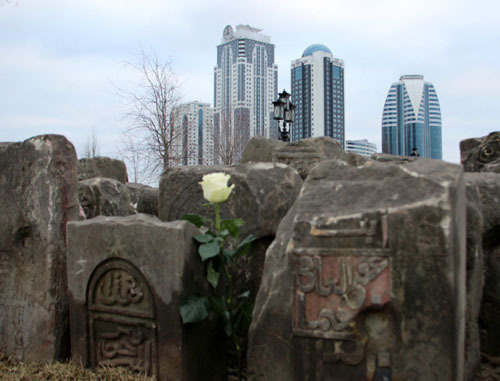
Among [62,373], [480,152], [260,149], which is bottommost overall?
[62,373]

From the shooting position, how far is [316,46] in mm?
38219

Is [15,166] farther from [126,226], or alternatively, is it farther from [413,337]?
[413,337]

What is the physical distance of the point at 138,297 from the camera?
98.4 inches

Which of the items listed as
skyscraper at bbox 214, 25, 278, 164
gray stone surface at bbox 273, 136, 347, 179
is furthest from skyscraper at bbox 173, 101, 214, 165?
gray stone surface at bbox 273, 136, 347, 179

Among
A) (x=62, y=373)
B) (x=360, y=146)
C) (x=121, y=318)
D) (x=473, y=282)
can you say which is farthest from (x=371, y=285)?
(x=360, y=146)

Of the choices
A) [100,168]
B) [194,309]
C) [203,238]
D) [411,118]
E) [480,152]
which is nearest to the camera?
[194,309]

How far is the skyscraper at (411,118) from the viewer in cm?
3225

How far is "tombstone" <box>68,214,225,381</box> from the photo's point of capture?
2.40 meters

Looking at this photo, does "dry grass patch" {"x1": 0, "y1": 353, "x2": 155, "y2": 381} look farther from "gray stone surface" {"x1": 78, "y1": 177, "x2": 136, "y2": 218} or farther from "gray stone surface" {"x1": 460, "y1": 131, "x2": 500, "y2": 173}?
"gray stone surface" {"x1": 460, "y1": 131, "x2": 500, "y2": 173}

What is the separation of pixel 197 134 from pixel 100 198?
64.0 feet

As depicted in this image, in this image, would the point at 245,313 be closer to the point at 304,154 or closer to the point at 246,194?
the point at 246,194

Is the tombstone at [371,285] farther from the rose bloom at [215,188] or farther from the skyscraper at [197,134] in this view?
the skyscraper at [197,134]

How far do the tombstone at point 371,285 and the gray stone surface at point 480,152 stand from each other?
3471 mm

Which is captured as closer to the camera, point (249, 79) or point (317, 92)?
point (317, 92)
